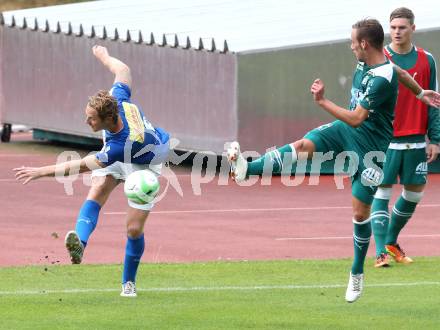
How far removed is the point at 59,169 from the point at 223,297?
1.99 m

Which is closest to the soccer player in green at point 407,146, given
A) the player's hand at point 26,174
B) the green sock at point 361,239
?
the green sock at point 361,239

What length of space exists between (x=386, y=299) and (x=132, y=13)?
16.5 m

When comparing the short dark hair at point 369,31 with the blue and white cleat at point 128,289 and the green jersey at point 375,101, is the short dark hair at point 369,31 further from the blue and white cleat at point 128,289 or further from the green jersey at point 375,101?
the blue and white cleat at point 128,289

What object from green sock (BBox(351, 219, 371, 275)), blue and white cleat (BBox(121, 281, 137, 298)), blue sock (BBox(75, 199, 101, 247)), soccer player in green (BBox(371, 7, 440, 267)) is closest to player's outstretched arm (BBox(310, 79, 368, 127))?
green sock (BBox(351, 219, 371, 275))

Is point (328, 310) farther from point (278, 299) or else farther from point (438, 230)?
point (438, 230)

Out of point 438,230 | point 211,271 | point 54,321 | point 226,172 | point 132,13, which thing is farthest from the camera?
point 132,13

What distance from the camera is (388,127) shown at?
448 inches

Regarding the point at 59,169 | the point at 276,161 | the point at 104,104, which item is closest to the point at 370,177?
the point at 276,161

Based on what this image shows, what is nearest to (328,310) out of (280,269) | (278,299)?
(278,299)

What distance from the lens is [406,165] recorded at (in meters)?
14.0

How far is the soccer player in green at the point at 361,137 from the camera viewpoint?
36.2ft

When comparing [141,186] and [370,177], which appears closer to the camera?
[370,177]

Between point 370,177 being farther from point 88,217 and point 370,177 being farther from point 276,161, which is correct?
point 88,217

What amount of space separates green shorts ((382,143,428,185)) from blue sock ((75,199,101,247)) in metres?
3.13
